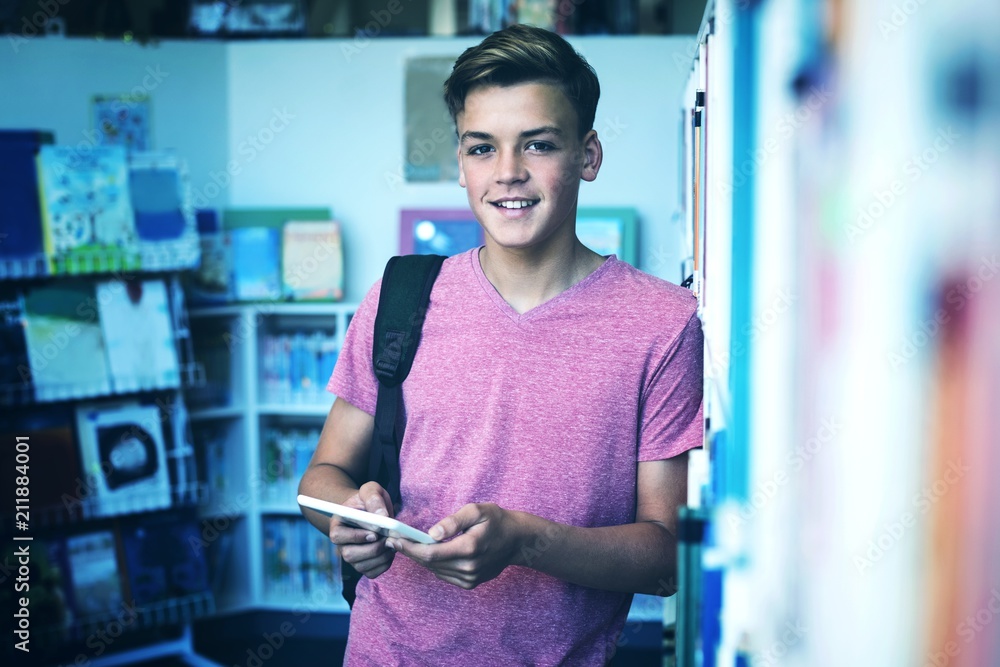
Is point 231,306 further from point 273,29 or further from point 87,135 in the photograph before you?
point 273,29

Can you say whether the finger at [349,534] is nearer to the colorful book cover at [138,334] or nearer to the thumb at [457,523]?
the thumb at [457,523]

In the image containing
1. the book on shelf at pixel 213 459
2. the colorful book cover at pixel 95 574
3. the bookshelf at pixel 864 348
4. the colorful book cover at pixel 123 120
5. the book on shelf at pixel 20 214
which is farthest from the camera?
the book on shelf at pixel 213 459

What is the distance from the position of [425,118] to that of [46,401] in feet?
6.25

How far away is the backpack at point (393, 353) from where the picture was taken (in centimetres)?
130

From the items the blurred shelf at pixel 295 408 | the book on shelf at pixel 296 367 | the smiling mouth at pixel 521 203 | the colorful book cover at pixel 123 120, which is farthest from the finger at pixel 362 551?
the colorful book cover at pixel 123 120

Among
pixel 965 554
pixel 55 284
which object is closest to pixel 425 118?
pixel 55 284

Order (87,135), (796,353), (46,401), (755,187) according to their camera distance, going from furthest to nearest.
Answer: (87,135)
(46,401)
(755,187)
(796,353)

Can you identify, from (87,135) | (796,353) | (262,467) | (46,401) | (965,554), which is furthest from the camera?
(262,467)

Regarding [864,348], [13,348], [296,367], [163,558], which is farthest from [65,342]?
[864,348]

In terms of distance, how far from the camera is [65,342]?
110 inches

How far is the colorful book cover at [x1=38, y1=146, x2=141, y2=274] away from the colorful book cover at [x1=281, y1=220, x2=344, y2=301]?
77 centimetres

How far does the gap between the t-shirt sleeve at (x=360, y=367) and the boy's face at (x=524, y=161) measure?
0.86ft

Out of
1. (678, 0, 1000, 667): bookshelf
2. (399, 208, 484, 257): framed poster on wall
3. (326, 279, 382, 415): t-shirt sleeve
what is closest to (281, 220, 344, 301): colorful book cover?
(399, 208, 484, 257): framed poster on wall

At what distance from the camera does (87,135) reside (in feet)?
10.9
